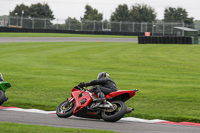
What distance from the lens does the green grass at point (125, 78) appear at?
12.3m

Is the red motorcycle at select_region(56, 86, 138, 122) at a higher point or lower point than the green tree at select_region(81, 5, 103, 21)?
lower

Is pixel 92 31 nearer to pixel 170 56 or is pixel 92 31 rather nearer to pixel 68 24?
pixel 68 24

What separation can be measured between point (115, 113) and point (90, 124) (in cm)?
69

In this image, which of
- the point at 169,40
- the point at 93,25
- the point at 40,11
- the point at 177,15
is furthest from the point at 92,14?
the point at 169,40

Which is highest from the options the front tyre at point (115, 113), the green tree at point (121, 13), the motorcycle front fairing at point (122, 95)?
the green tree at point (121, 13)

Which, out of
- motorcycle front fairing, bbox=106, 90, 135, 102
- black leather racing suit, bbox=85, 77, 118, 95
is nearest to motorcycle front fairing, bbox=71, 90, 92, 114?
black leather racing suit, bbox=85, 77, 118, 95

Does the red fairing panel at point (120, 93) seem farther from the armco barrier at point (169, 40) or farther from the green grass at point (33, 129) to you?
the armco barrier at point (169, 40)

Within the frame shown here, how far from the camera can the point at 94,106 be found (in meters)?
10.1

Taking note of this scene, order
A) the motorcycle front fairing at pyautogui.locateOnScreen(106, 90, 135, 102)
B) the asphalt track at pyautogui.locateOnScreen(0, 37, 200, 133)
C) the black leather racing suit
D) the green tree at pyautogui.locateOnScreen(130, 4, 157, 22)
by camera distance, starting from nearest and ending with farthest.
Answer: the asphalt track at pyautogui.locateOnScreen(0, 37, 200, 133), the motorcycle front fairing at pyautogui.locateOnScreen(106, 90, 135, 102), the black leather racing suit, the green tree at pyautogui.locateOnScreen(130, 4, 157, 22)

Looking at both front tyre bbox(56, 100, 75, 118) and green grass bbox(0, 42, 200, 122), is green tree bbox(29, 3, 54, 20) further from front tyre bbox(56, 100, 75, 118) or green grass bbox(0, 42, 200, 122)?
front tyre bbox(56, 100, 75, 118)

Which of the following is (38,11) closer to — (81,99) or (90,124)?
(81,99)

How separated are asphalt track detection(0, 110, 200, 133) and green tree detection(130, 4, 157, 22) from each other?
92.4m

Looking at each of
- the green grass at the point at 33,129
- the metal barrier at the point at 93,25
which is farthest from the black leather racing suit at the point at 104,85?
the metal barrier at the point at 93,25

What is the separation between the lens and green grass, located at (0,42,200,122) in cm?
1232
